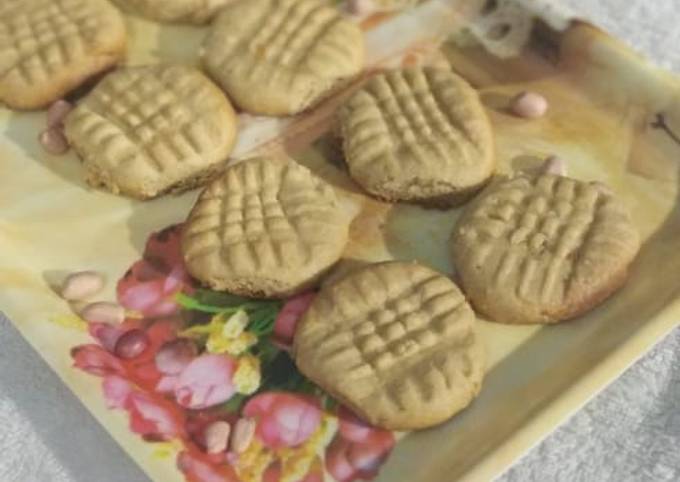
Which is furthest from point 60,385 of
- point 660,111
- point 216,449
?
point 660,111

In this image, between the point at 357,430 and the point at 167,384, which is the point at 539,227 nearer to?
the point at 357,430

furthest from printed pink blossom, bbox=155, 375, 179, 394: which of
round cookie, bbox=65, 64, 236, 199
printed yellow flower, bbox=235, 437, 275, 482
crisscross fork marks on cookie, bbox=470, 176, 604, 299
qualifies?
crisscross fork marks on cookie, bbox=470, 176, 604, 299

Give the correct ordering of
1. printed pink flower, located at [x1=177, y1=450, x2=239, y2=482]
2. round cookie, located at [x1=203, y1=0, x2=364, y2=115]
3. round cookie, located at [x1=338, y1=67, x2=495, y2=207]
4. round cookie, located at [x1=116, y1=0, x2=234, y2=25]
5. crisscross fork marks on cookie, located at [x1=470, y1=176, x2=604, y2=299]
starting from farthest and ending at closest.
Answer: round cookie, located at [x1=116, y1=0, x2=234, y2=25]
round cookie, located at [x1=203, y1=0, x2=364, y2=115]
round cookie, located at [x1=338, y1=67, x2=495, y2=207]
crisscross fork marks on cookie, located at [x1=470, y1=176, x2=604, y2=299]
printed pink flower, located at [x1=177, y1=450, x2=239, y2=482]

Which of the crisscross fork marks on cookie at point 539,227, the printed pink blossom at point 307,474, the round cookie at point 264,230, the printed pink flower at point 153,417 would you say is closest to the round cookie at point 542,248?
the crisscross fork marks on cookie at point 539,227

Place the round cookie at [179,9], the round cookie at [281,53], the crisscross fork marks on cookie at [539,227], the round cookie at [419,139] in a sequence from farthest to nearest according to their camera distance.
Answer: the round cookie at [179,9]
the round cookie at [281,53]
the round cookie at [419,139]
the crisscross fork marks on cookie at [539,227]

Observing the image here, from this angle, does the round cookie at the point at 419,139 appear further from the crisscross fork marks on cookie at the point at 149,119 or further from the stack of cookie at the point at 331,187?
the crisscross fork marks on cookie at the point at 149,119

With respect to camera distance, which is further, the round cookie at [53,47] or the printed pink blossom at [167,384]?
the round cookie at [53,47]

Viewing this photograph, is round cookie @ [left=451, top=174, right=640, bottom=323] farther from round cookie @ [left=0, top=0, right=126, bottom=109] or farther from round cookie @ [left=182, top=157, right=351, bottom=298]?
round cookie @ [left=0, top=0, right=126, bottom=109]
